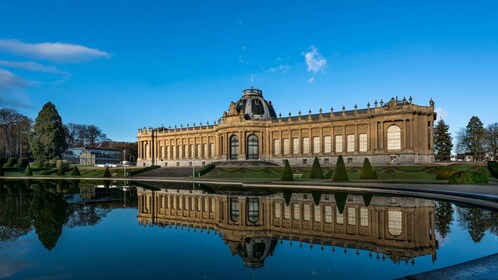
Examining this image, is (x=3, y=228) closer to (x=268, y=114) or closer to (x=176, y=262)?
(x=176, y=262)

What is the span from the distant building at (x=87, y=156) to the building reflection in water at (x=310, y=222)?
98.0 meters

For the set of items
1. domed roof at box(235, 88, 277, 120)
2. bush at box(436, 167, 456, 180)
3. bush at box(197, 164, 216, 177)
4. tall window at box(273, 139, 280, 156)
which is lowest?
bush at box(197, 164, 216, 177)

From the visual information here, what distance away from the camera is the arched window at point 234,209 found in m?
16.4

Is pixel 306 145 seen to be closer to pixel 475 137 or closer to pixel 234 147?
pixel 234 147

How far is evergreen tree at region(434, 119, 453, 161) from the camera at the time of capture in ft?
247

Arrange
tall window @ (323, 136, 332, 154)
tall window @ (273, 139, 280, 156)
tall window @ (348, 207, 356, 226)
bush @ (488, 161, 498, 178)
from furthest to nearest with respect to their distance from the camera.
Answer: tall window @ (273, 139, 280, 156) < tall window @ (323, 136, 332, 154) < bush @ (488, 161, 498, 178) < tall window @ (348, 207, 356, 226)

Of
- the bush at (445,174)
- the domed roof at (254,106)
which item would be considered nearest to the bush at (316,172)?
the bush at (445,174)

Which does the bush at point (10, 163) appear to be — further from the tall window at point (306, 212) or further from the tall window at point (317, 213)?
the tall window at point (317, 213)

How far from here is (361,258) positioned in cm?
983

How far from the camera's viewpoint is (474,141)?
79062 mm

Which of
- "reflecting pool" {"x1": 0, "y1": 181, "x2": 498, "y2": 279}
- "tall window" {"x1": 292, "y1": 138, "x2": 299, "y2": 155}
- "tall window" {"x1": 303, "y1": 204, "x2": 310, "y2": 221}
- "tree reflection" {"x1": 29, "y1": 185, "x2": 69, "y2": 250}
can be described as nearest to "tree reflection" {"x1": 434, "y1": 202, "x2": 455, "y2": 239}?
"reflecting pool" {"x1": 0, "y1": 181, "x2": 498, "y2": 279}

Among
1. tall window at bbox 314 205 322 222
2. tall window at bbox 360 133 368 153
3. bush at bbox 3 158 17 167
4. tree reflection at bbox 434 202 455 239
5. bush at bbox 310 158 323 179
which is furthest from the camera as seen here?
bush at bbox 3 158 17 167

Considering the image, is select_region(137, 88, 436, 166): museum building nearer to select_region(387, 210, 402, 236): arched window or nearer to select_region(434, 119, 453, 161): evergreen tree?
select_region(434, 119, 453, 161): evergreen tree

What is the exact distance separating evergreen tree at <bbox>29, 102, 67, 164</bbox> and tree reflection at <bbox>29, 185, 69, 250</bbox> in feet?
177
